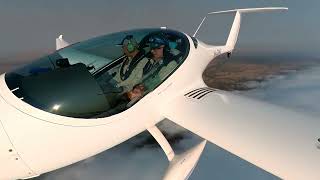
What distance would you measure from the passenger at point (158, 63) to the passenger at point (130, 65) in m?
0.17

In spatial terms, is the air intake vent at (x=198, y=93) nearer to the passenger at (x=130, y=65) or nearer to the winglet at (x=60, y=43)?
the passenger at (x=130, y=65)

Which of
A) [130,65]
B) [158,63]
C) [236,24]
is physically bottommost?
[236,24]

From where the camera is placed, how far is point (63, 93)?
5.26 metres

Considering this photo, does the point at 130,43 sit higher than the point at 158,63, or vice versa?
the point at 130,43

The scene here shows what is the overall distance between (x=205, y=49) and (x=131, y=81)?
3288 millimetres

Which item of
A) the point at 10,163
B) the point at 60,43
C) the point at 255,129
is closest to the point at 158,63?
the point at 255,129

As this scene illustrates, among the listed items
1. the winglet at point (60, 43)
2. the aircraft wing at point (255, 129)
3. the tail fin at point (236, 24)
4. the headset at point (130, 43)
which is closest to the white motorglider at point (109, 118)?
the aircraft wing at point (255, 129)

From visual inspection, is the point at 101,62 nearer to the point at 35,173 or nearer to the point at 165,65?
the point at 165,65

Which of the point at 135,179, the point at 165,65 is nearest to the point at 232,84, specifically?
the point at 135,179

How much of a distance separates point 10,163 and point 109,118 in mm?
1691

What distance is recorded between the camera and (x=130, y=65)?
6230mm

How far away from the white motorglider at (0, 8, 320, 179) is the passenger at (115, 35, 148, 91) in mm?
107

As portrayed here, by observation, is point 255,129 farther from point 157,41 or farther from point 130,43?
point 130,43

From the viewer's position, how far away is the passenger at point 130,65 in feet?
19.6
